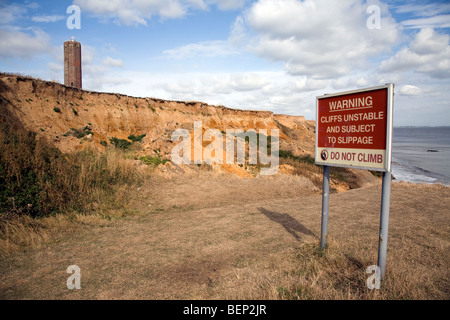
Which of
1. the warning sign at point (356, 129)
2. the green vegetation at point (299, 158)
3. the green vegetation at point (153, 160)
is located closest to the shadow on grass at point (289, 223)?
the warning sign at point (356, 129)

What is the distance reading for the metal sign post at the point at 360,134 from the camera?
11.7ft

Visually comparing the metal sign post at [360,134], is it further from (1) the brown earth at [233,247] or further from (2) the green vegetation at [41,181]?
(2) the green vegetation at [41,181]

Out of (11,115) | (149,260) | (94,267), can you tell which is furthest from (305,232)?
(11,115)

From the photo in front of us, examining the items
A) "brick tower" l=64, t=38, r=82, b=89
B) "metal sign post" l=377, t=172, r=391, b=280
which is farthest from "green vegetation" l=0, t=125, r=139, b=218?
"brick tower" l=64, t=38, r=82, b=89

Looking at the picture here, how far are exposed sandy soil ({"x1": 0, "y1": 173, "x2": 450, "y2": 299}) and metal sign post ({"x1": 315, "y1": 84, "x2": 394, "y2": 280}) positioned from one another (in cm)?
57

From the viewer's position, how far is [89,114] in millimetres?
24625

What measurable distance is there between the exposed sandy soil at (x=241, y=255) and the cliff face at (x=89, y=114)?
27.9 feet

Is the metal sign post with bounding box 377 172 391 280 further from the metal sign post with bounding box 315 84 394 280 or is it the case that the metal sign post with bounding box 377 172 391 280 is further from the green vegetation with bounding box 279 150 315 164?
the green vegetation with bounding box 279 150 315 164

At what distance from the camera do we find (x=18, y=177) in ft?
21.5

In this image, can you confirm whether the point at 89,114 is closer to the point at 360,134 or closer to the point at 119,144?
the point at 119,144

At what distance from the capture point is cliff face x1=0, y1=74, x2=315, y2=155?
52.9 ft

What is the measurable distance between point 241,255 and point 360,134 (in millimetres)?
2754
